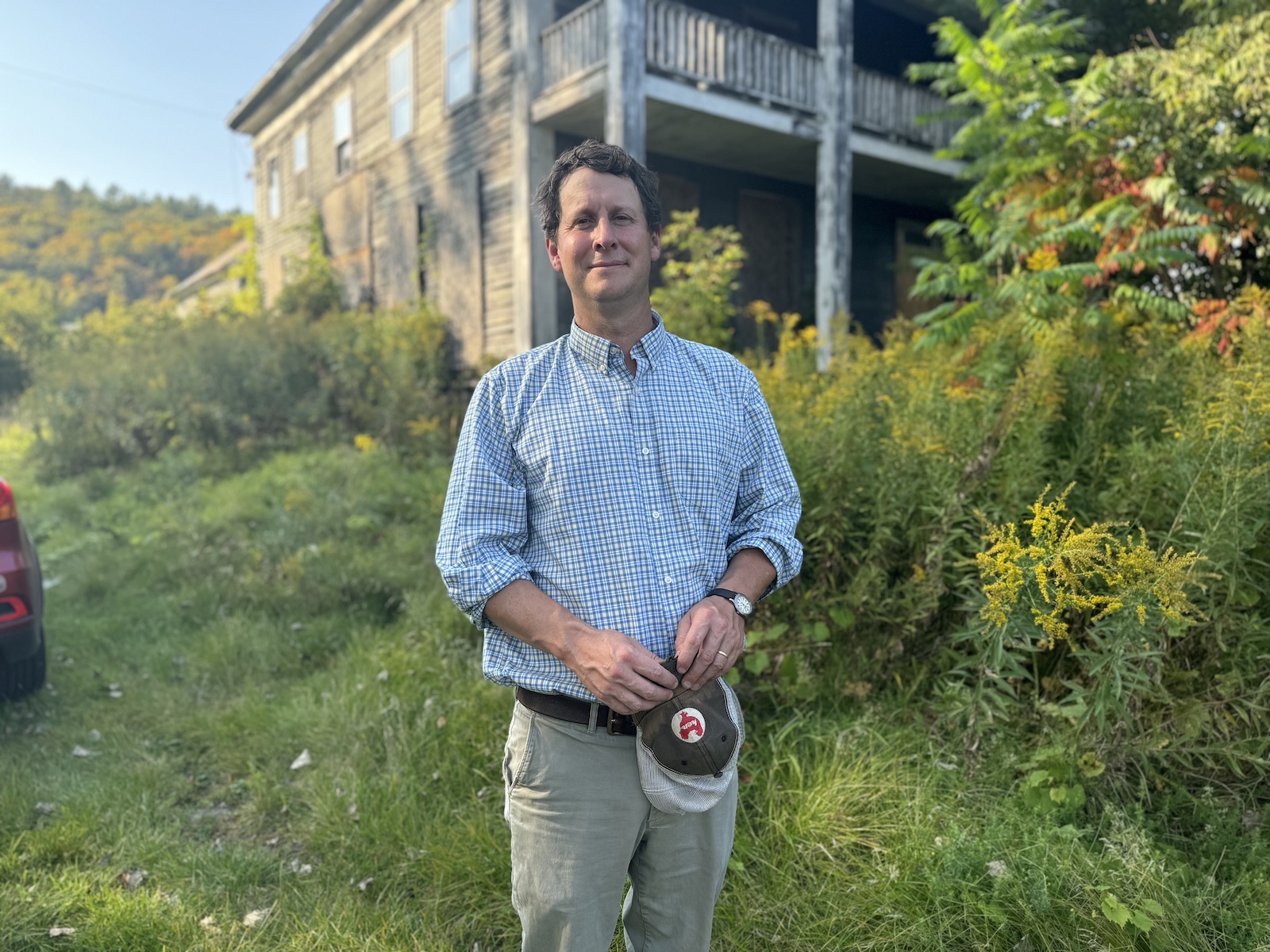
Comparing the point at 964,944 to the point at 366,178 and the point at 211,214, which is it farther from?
the point at 211,214

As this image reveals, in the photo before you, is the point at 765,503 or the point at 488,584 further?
the point at 765,503

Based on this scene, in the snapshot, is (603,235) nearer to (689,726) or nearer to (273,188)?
(689,726)

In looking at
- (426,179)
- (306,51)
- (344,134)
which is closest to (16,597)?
(426,179)

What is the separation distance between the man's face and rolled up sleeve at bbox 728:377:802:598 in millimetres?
453

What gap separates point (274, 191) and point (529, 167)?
11.3m

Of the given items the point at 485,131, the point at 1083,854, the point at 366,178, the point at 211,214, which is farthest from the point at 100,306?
the point at 1083,854

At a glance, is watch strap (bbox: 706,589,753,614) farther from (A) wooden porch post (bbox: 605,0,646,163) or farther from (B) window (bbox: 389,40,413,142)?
(B) window (bbox: 389,40,413,142)

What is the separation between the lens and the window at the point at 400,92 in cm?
1307

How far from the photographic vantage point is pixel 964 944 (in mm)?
2453

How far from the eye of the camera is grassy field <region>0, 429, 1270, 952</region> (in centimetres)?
249

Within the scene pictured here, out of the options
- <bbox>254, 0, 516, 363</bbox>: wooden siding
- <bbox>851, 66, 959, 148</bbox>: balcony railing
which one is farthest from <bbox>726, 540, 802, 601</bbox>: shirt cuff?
<bbox>851, 66, 959, 148</bbox>: balcony railing

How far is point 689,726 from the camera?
169 centimetres

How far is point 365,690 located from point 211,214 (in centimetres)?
6489

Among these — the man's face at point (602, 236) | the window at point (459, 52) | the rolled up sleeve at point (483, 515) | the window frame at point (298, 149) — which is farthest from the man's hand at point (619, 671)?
the window frame at point (298, 149)
